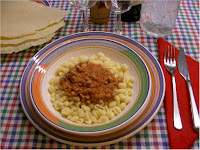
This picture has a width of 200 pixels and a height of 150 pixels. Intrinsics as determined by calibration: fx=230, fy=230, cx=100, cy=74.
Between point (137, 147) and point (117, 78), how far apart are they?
15.9 inches

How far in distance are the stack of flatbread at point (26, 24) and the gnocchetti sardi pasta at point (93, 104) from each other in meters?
0.35

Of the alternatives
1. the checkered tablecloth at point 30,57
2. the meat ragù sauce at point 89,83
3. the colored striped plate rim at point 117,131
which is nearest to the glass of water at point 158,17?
the checkered tablecloth at point 30,57

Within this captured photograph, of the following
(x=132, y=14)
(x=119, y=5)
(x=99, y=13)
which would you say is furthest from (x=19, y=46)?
(x=132, y=14)

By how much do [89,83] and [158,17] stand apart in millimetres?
789

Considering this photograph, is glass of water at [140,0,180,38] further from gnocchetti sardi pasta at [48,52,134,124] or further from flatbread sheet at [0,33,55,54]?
flatbread sheet at [0,33,55,54]

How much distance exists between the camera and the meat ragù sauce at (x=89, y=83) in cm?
121

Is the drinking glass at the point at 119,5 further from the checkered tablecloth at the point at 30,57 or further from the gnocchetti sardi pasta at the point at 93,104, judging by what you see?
the gnocchetti sardi pasta at the point at 93,104

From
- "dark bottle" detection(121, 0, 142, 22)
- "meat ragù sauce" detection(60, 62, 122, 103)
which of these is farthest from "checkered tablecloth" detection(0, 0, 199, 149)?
"meat ragù sauce" detection(60, 62, 122, 103)

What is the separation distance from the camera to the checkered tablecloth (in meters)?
1.12

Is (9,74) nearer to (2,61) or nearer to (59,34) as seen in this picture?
(2,61)

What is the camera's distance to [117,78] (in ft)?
4.33

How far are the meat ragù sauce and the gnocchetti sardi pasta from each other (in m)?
0.03

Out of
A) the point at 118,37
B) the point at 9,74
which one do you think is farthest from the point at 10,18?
the point at 118,37

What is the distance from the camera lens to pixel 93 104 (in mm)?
1216
